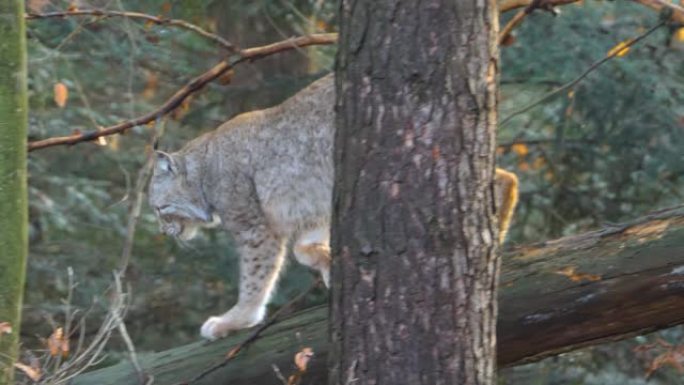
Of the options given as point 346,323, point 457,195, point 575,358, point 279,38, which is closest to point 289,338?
point 346,323

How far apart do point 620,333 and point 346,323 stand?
130cm

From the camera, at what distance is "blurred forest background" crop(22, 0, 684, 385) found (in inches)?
304

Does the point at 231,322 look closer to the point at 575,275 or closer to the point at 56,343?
the point at 56,343

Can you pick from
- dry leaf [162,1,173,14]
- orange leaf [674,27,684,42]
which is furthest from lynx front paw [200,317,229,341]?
orange leaf [674,27,684,42]

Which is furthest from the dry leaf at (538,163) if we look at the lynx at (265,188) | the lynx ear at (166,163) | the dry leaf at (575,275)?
the dry leaf at (575,275)

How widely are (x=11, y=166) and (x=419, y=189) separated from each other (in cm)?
167

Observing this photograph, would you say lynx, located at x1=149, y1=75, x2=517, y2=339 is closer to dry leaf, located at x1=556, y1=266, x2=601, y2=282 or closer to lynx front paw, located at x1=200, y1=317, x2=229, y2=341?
lynx front paw, located at x1=200, y1=317, x2=229, y2=341

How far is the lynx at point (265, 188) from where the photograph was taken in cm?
616

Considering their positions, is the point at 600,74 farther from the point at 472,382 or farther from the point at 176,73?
the point at 472,382

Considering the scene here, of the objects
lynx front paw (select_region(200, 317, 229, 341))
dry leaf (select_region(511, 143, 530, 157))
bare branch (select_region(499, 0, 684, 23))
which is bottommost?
lynx front paw (select_region(200, 317, 229, 341))

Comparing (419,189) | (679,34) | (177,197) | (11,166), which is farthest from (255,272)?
(679,34)

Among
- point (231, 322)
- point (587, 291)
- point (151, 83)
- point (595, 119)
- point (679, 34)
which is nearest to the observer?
point (587, 291)

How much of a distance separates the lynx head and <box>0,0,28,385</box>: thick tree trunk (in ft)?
6.56

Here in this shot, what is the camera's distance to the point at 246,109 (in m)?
8.80
